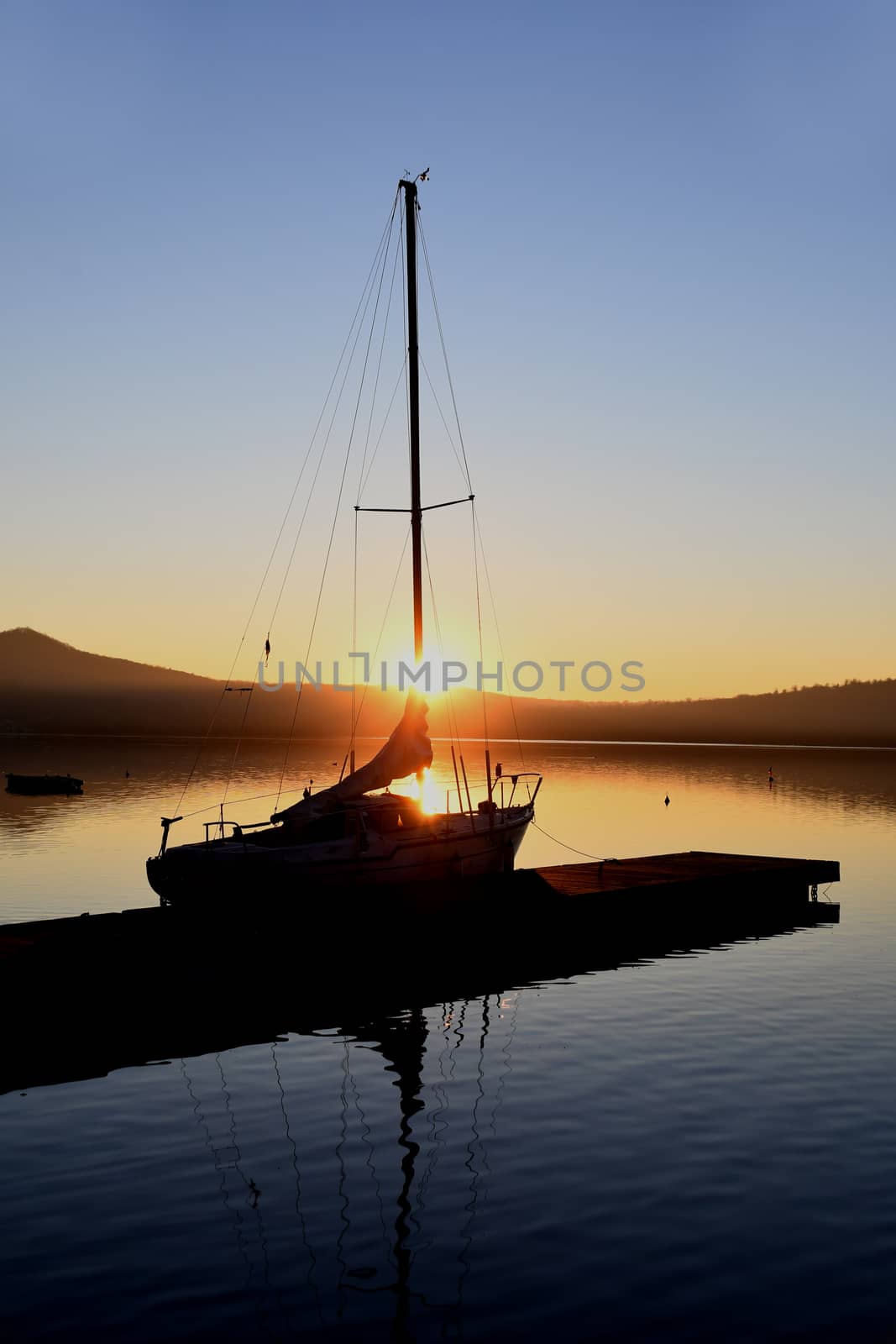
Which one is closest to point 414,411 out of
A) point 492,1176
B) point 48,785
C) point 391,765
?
point 391,765

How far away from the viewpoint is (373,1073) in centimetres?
2227

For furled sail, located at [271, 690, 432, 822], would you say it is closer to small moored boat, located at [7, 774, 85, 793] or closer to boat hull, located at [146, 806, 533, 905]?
boat hull, located at [146, 806, 533, 905]

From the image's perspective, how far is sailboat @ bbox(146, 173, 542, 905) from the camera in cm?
3078

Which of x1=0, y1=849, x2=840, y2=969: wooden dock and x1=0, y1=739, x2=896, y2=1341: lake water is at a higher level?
x1=0, y1=849, x2=840, y2=969: wooden dock

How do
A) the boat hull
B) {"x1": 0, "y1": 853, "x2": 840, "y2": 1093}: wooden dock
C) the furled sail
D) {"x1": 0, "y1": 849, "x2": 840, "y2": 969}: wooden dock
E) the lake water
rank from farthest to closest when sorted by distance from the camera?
the furled sail < the boat hull < {"x1": 0, "y1": 849, "x2": 840, "y2": 969}: wooden dock < {"x1": 0, "y1": 853, "x2": 840, "y2": 1093}: wooden dock < the lake water

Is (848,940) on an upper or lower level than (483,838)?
lower

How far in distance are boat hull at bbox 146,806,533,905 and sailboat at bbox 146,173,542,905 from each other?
0.02m

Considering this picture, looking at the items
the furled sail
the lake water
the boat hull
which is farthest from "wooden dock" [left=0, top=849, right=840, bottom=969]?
the furled sail

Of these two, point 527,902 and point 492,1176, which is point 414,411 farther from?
point 492,1176

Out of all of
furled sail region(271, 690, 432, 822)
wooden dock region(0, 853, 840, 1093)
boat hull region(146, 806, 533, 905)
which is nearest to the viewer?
wooden dock region(0, 853, 840, 1093)

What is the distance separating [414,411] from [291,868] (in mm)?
15528

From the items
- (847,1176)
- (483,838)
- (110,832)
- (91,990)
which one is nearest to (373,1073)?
(91,990)

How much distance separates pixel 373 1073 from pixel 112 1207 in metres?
7.77

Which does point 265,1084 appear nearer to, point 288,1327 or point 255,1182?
point 255,1182
